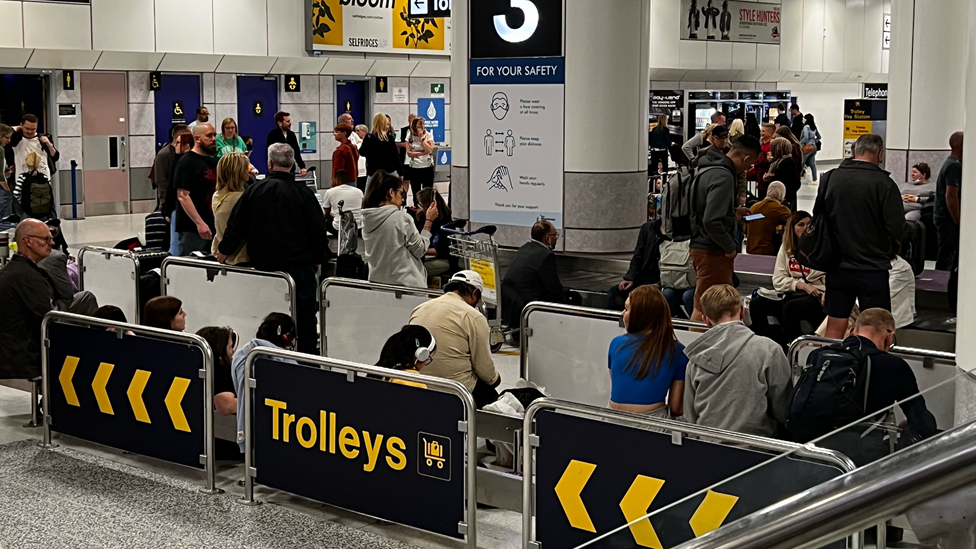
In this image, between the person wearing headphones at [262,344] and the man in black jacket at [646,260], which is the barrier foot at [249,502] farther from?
the man in black jacket at [646,260]

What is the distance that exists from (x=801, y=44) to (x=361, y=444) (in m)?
28.3

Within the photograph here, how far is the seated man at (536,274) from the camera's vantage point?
368 inches

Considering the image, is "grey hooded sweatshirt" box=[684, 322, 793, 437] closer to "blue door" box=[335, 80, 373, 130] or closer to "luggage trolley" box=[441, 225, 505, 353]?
"luggage trolley" box=[441, 225, 505, 353]

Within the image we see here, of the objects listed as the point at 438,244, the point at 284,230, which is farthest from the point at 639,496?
the point at 438,244

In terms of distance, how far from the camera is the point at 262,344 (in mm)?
6375

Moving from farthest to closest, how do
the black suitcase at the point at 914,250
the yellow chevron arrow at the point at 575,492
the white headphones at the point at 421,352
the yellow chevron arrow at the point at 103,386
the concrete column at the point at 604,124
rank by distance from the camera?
the concrete column at the point at 604,124 < the black suitcase at the point at 914,250 < the yellow chevron arrow at the point at 103,386 < the white headphones at the point at 421,352 < the yellow chevron arrow at the point at 575,492

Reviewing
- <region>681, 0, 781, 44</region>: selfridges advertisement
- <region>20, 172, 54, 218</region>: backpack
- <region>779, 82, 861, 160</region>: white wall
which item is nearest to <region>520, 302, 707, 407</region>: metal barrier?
<region>20, 172, 54, 218</region>: backpack

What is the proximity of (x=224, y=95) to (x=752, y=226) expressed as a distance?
44.7 feet

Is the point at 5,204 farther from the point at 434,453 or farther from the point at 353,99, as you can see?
the point at 353,99

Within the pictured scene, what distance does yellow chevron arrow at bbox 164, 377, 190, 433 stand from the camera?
6441mm

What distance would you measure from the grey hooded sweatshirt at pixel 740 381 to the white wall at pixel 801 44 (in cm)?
2241

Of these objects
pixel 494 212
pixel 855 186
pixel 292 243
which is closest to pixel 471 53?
pixel 494 212

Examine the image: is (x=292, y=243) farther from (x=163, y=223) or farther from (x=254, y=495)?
(x=163, y=223)

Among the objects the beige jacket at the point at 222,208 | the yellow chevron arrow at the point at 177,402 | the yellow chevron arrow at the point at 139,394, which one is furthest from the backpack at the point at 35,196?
the yellow chevron arrow at the point at 177,402
